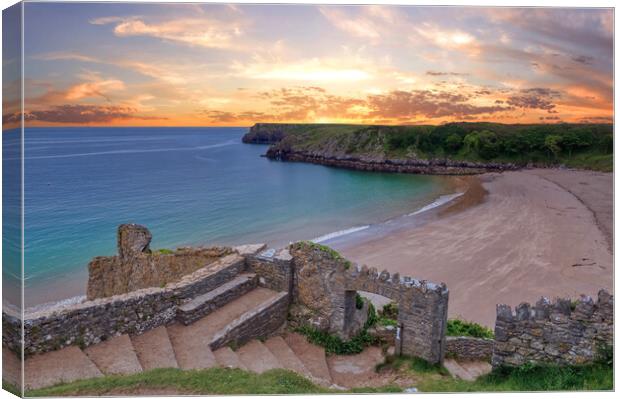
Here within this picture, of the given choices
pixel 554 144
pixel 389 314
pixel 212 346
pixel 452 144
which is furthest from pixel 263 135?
pixel 212 346

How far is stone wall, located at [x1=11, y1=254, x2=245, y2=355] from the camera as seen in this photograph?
7770 mm

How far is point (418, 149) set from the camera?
63062mm

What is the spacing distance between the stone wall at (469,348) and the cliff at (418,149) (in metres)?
8.23

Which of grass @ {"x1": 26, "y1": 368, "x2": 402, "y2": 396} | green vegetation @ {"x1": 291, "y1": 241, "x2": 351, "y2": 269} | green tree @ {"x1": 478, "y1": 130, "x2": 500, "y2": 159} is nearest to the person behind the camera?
grass @ {"x1": 26, "y1": 368, "x2": 402, "y2": 396}

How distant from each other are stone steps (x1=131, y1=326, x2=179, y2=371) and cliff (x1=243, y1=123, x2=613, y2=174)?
45.3ft

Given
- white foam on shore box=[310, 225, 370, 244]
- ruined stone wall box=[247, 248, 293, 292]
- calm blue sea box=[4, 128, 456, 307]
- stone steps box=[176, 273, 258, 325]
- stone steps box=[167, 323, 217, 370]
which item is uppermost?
ruined stone wall box=[247, 248, 293, 292]

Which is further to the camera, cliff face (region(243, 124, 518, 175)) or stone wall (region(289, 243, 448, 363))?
cliff face (region(243, 124, 518, 175))

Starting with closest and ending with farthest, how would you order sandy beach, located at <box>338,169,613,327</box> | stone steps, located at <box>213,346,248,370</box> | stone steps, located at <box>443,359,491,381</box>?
stone steps, located at <box>213,346,248,370</box>
stone steps, located at <box>443,359,491,381</box>
sandy beach, located at <box>338,169,613,327</box>

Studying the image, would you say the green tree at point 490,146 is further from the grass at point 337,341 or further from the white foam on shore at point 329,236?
the grass at point 337,341

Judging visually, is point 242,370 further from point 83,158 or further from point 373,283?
point 83,158

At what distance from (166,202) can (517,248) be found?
26.7 meters

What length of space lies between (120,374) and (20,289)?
2044mm

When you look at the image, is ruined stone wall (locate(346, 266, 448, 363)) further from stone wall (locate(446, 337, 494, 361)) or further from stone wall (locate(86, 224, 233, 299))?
stone wall (locate(86, 224, 233, 299))

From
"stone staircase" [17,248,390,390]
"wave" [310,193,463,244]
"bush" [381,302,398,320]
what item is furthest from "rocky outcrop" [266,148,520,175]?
"stone staircase" [17,248,390,390]
